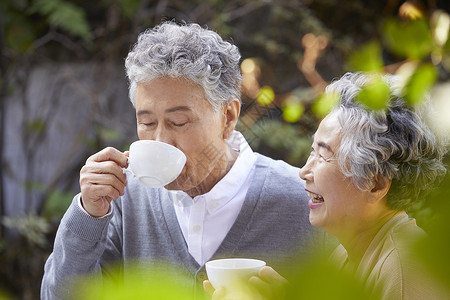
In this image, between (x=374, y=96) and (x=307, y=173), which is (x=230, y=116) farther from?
(x=374, y=96)

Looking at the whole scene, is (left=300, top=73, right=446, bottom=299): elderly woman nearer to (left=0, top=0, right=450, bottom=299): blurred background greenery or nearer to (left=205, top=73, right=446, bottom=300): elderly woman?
(left=205, top=73, right=446, bottom=300): elderly woman

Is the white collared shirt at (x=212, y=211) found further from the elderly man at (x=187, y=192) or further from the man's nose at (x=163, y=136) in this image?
the man's nose at (x=163, y=136)

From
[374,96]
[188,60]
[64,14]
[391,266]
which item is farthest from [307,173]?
[64,14]

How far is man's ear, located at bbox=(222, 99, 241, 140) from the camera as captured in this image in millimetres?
1499

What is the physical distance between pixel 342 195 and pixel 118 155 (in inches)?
21.7

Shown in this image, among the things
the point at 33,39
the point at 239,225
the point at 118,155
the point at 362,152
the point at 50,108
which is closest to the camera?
the point at 362,152

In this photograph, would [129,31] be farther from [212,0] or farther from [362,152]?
[362,152]

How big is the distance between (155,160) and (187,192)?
308mm

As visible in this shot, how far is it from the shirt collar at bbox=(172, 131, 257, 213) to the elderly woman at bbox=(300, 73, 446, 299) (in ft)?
1.09

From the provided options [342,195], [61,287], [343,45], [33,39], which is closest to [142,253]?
[61,287]

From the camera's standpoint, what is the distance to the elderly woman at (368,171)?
3.56 ft

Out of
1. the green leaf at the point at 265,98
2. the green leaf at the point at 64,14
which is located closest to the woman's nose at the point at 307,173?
the green leaf at the point at 265,98

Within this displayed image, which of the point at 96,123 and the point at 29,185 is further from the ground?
the point at 96,123

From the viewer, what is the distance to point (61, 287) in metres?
1.35
